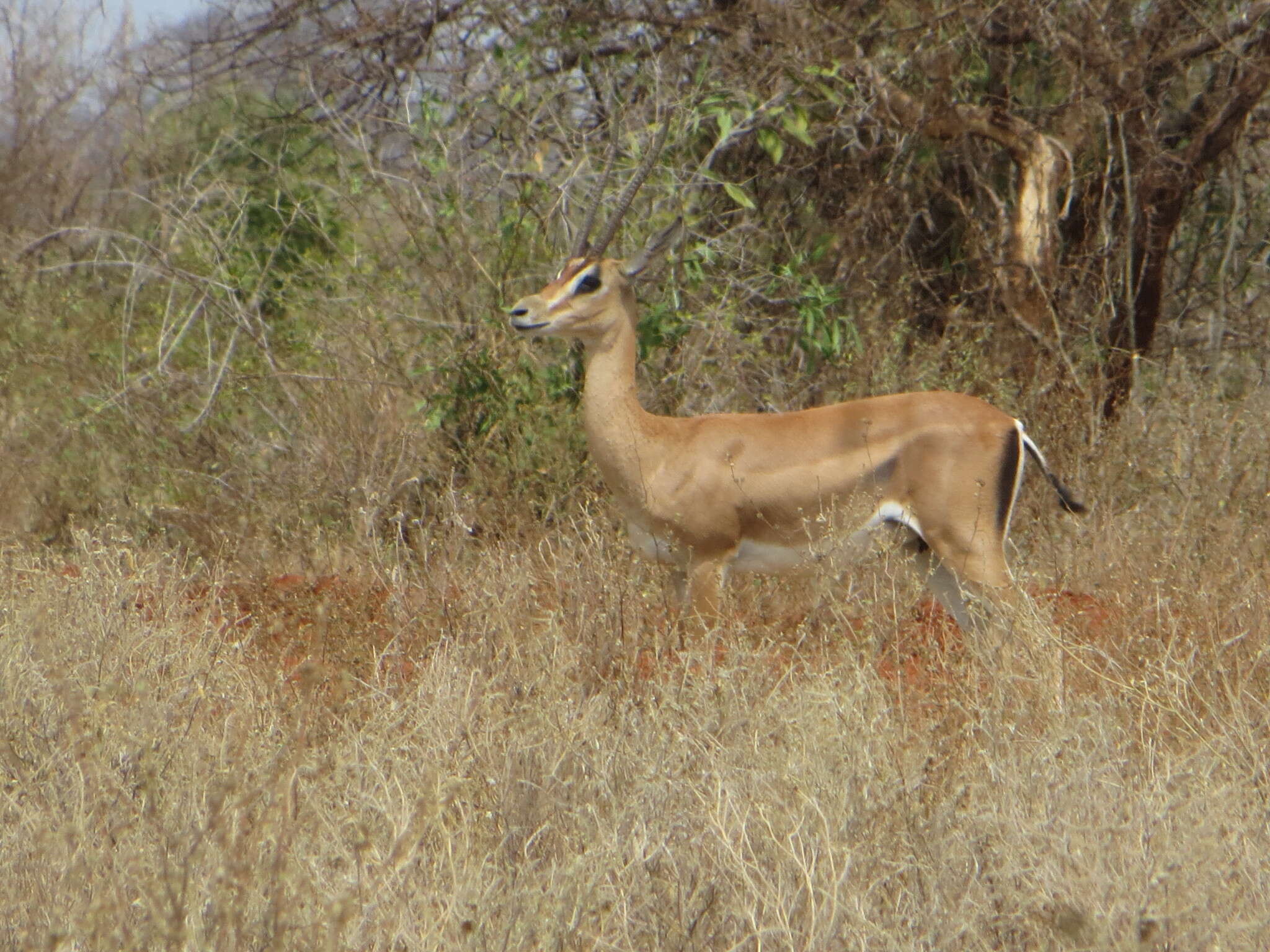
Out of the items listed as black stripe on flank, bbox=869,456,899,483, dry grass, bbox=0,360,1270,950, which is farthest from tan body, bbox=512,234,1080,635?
dry grass, bbox=0,360,1270,950

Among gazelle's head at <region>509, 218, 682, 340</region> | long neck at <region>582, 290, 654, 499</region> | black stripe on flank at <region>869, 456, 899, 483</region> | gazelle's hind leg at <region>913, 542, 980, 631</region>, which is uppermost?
gazelle's head at <region>509, 218, 682, 340</region>

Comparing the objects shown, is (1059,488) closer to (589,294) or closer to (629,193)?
(589,294)

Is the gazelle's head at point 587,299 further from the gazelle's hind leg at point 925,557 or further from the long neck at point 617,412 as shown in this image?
the gazelle's hind leg at point 925,557

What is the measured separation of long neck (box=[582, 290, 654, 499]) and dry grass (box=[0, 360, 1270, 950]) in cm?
43

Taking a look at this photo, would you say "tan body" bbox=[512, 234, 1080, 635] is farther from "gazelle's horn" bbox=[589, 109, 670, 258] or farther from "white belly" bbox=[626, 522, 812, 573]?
"gazelle's horn" bbox=[589, 109, 670, 258]

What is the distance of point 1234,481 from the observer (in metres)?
6.75

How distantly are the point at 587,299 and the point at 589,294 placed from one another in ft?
0.08

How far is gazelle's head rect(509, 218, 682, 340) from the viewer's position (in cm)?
585

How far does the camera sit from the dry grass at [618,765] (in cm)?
284

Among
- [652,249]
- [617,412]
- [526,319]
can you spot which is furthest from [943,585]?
[526,319]

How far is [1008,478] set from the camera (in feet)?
18.7

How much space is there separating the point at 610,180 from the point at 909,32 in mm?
1721

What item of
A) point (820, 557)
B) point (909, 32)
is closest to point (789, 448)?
point (820, 557)

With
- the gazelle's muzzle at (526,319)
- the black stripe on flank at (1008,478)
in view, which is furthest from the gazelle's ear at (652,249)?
the black stripe on flank at (1008,478)
